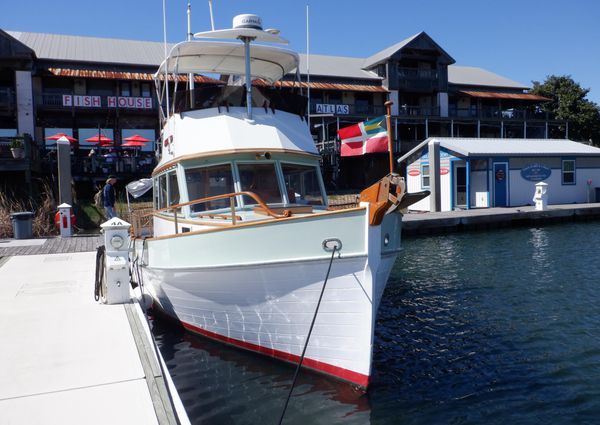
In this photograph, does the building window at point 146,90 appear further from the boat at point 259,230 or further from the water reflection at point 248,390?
the water reflection at point 248,390

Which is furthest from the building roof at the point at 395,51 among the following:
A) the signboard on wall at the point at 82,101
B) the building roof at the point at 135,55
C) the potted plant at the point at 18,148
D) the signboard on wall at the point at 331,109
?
the potted plant at the point at 18,148

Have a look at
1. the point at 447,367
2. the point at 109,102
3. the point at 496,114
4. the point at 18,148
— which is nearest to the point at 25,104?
the point at 109,102

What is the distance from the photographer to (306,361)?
664 cm

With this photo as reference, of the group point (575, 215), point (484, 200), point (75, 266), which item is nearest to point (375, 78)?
point (484, 200)

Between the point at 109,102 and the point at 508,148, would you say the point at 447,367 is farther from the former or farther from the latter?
Answer: the point at 109,102

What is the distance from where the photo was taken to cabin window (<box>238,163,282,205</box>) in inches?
318

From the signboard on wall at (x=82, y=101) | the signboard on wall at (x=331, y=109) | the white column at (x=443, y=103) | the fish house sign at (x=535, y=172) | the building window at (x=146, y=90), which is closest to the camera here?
the fish house sign at (x=535, y=172)

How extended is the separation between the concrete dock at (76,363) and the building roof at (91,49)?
2786cm

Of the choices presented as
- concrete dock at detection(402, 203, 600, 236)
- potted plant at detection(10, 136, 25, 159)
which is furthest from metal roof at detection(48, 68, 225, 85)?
concrete dock at detection(402, 203, 600, 236)

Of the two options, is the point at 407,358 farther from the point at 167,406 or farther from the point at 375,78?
the point at 375,78

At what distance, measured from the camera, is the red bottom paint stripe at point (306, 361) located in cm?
621

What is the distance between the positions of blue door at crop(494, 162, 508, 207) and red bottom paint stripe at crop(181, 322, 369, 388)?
21213mm

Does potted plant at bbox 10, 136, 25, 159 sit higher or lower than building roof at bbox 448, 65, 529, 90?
lower

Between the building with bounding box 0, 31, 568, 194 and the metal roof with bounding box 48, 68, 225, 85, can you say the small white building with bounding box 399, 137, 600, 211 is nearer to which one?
the building with bounding box 0, 31, 568, 194
